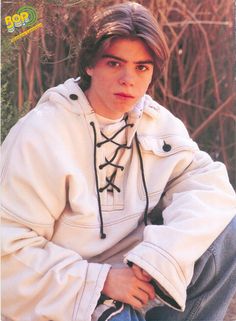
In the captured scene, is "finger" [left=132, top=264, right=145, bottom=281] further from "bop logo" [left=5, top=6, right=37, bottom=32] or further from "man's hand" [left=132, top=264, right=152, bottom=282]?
"bop logo" [left=5, top=6, right=37, bottom=32]

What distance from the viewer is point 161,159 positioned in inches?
74.5

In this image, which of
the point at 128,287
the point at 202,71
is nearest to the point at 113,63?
the point at 128,287

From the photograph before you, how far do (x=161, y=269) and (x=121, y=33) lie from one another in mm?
652

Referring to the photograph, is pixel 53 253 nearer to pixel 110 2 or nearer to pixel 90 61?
pixel 90 61

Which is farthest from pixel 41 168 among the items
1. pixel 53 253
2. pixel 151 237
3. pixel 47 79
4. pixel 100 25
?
pixel 47 79

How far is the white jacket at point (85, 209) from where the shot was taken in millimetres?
1612

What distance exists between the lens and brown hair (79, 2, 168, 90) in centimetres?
175

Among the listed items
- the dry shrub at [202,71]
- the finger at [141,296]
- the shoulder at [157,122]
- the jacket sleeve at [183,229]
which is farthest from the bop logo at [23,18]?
the dry shrub at [202,71]

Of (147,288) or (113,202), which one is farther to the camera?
(113,202)

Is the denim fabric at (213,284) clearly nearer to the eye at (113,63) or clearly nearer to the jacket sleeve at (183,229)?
the jacket sleeve at (183,229)

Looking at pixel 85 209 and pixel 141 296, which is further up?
pixel 85 209

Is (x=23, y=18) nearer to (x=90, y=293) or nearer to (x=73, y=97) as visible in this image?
(x=73, y=97)

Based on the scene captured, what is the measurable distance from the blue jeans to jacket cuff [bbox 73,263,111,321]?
27cm

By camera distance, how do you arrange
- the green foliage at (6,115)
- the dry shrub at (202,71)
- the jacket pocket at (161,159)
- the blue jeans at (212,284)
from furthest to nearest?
the dry shrub at (202,71)
the green foliage at (6,115)
the jacket pocket at (161,159)
the blue jeans at (212,284)
